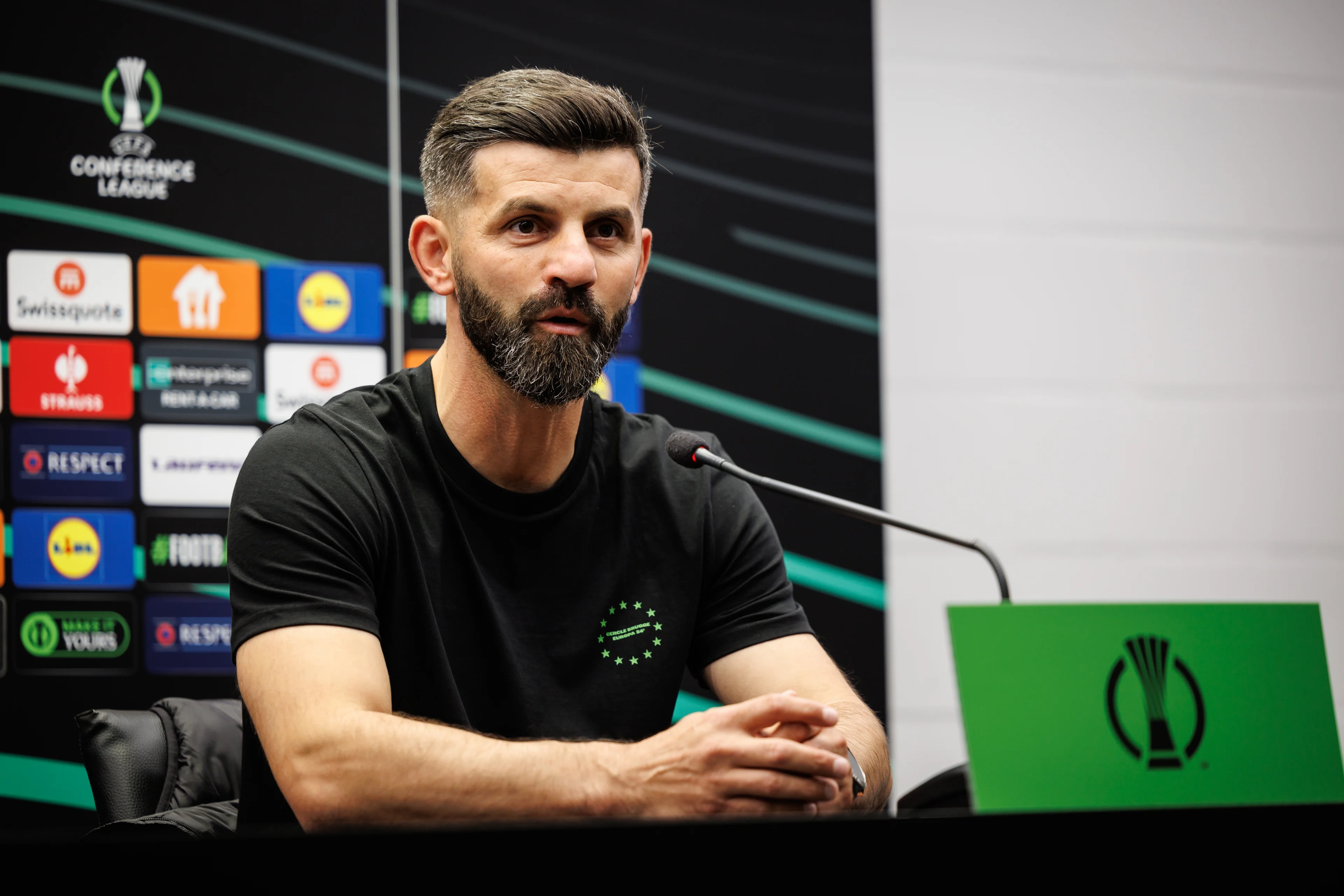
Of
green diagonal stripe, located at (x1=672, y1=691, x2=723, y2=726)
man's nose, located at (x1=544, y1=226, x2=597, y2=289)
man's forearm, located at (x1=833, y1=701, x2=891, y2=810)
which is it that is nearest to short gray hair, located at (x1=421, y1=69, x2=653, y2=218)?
man's nose, located at (x1=544, y1=226, x2=597, y2=289)

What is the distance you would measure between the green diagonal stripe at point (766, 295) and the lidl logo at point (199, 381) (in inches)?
34.2

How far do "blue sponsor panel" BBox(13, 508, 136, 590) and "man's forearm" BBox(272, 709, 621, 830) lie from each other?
4.30 feet

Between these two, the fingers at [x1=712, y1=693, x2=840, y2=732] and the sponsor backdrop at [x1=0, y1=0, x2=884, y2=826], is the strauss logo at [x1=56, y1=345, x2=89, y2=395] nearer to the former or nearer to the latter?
the sponsor backdrop at [x1=0, y1=0, x2=884, y2=826]

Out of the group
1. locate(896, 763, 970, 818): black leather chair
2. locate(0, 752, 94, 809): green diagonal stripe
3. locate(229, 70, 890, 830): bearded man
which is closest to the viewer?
locate(229, 70, 890, 830): bearded man

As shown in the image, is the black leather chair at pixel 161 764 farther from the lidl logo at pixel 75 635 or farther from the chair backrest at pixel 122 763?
the lidl logo at pixel 75 635

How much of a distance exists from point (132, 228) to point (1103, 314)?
87.3 inches

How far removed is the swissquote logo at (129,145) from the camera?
83.7 inches

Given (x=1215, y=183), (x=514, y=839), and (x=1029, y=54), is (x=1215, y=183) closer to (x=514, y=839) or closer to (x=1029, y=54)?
(x=1029, y=54)

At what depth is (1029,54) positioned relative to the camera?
8.79 ft

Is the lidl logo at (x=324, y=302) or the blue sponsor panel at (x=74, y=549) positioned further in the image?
the lidl logo at (x=324, y=302)

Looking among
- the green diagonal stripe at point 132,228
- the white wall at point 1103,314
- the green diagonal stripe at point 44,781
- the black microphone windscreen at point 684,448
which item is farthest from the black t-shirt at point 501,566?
the white wall at point 1103,314

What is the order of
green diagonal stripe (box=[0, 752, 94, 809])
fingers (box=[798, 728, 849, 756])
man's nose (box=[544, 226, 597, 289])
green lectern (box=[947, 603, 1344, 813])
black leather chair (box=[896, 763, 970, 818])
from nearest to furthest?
green lectern (box=[947, 603, 1344, 813]), fingers (box=[798, 728, 849, 756]), man's nose (box=[544, 226, 597, 289]), black leather chair (box=[896, 763, 970, 818]), green diagonal stripe (box=[0, 752, 94, 809])

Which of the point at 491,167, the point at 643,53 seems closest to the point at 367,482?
the point at 491,167

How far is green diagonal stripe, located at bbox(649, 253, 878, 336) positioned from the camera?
2316 millimetres
